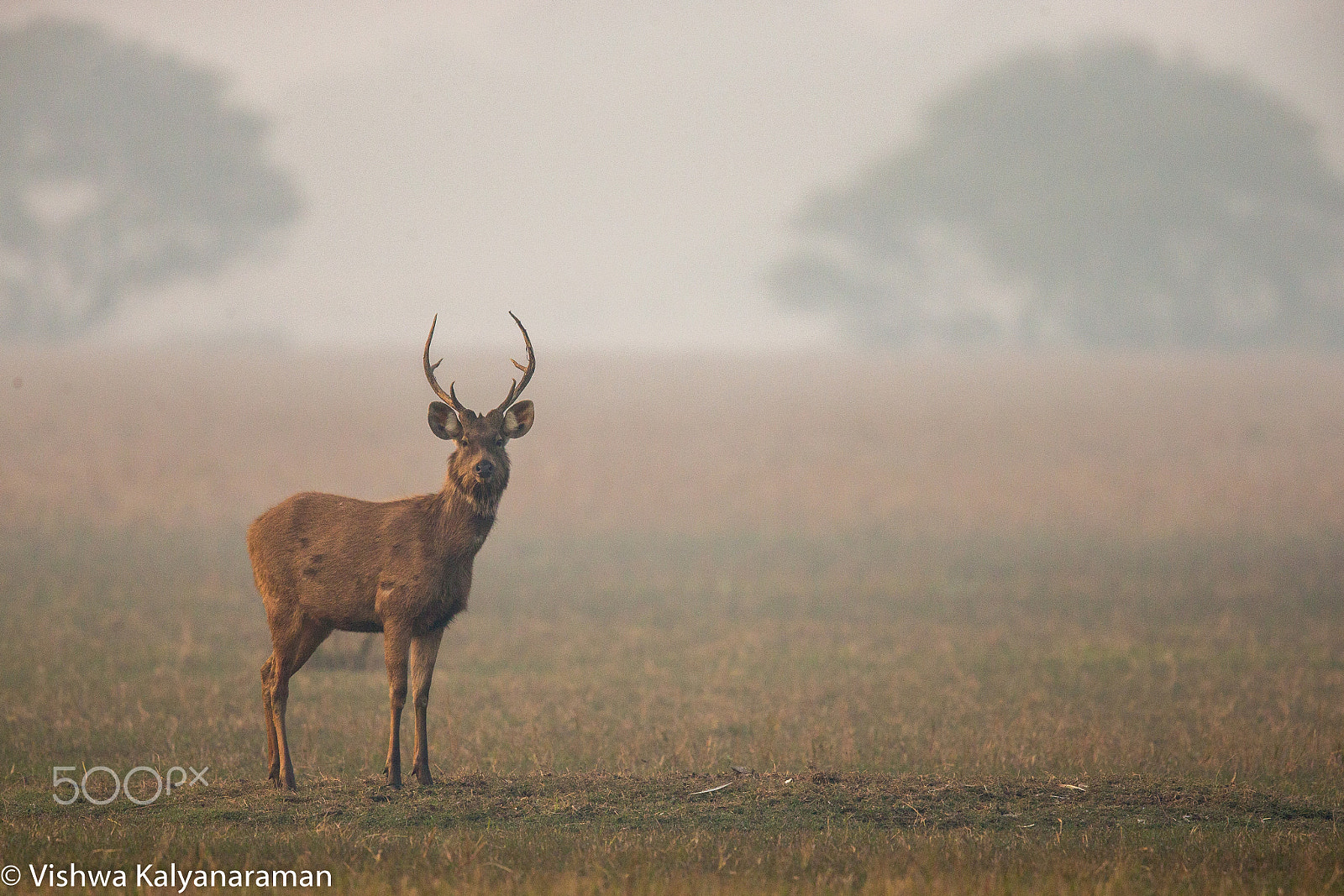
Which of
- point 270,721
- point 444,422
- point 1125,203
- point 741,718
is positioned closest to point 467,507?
point 444,422

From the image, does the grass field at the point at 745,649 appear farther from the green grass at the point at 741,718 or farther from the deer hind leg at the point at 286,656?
the deer hind leg at the point at 286,656

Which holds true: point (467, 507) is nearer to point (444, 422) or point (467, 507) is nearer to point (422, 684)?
point (444, 422)

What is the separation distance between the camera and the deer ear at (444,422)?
9.41 meters

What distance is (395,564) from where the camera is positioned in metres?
9.57

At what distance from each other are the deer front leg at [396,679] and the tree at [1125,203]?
62569 millimetres

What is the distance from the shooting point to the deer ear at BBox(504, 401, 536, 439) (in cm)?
955

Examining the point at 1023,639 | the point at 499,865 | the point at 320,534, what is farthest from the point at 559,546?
the point at 499,865

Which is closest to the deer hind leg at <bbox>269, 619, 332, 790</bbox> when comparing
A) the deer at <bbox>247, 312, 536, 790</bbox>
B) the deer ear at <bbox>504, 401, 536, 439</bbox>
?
the deer at <bbox>247, 312, 536, 790</bbox>

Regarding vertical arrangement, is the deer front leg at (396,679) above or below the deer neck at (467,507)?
below

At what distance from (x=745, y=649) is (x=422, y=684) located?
9.43m

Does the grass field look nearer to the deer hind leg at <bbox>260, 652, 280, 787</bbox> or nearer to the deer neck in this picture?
the deer hind leg at <bbox>260, 652, 280, 787</bbox>

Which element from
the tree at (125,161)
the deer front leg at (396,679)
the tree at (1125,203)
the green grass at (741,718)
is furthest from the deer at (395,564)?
the tree at (1125,203)

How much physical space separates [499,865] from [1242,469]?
2824 cm

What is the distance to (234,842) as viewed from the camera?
28.0 feet
